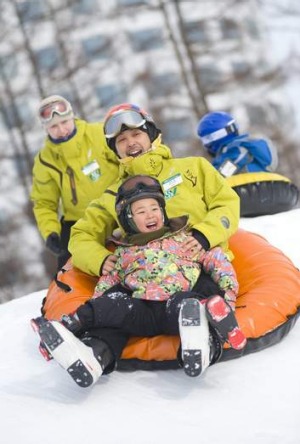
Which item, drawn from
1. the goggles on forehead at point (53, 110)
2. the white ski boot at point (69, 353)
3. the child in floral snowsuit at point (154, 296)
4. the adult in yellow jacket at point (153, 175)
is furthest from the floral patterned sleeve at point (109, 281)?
the goggles on forehead at point (53, 110)

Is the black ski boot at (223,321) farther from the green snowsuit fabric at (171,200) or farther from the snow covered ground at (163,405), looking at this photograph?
the green snowsuit fabric at (171,200)

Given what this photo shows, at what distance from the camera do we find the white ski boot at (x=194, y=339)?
9.44 feet

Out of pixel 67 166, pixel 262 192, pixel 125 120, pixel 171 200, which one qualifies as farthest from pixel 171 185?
pixel 262 192

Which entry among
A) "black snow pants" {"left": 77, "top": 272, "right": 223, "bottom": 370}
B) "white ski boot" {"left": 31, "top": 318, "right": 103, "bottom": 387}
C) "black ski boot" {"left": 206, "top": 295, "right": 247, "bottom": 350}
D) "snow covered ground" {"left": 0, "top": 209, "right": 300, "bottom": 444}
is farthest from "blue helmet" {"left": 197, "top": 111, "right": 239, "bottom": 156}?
"white ski boot" {"left": 31, "top": 318, "right": 103, "bottom": 387}

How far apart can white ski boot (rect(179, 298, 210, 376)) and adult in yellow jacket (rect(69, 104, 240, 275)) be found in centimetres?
98

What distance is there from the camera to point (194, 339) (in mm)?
2889

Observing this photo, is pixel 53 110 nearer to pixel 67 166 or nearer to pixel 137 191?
Result: pixel 67 166

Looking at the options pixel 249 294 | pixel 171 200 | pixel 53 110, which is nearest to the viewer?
pixel 249 294

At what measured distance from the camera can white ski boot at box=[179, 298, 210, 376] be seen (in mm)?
2877

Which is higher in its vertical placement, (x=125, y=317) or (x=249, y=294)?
(x=125, y=317)

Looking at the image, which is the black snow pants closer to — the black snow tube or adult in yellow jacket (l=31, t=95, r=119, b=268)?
adult in yellow jacket (l=31, t=95, r=119, b=268)

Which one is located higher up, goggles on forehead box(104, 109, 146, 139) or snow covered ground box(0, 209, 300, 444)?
goggles on forehead box(104, 109, 146, 139)

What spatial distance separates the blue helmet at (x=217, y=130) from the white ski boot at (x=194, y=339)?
13.4ft

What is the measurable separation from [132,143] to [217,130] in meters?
2.80
